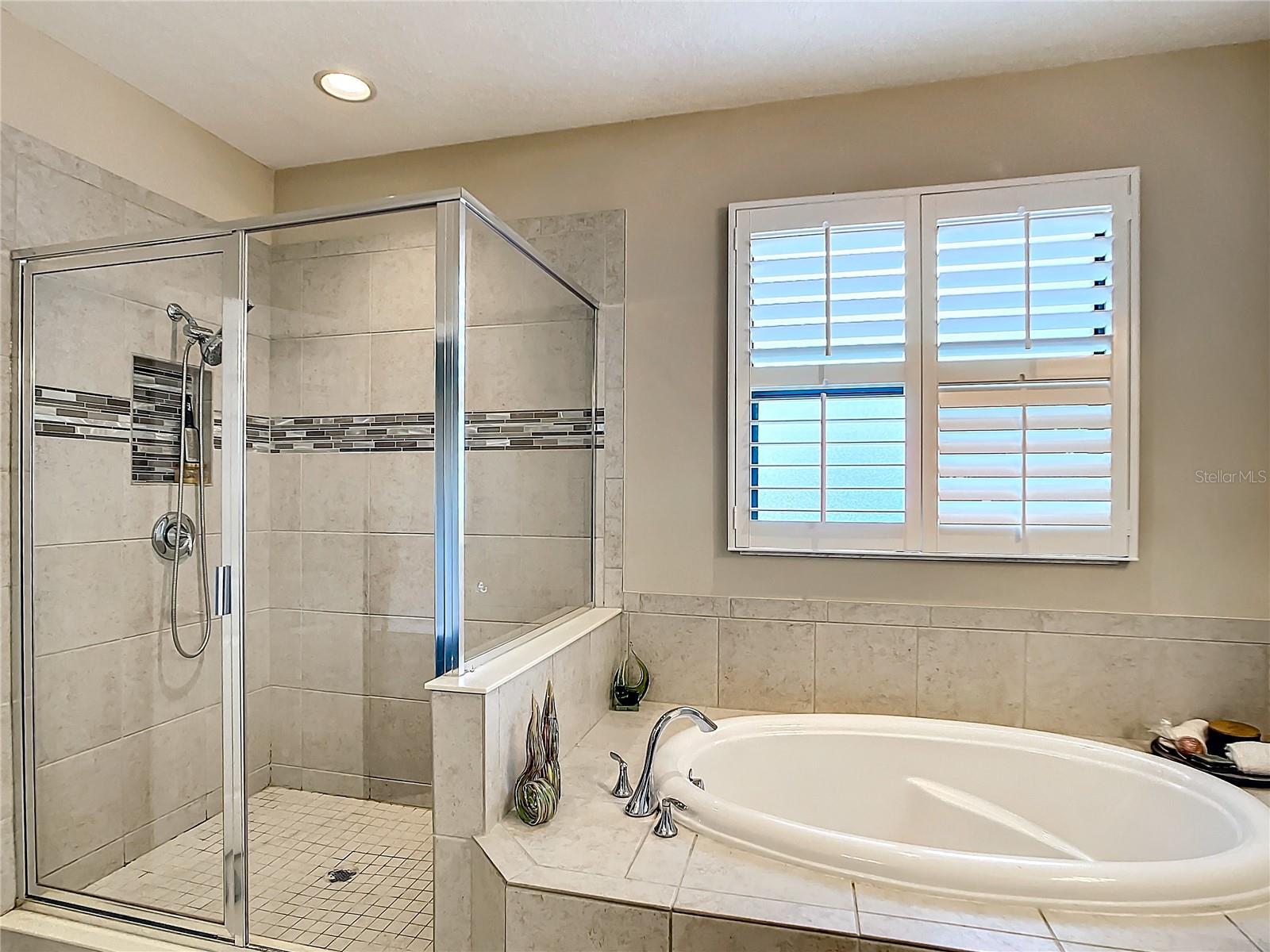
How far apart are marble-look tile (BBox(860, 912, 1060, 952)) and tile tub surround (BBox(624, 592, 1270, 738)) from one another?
3.59ft

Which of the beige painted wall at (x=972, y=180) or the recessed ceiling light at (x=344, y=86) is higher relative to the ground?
the recessed ceiling light at (x=344, y=86)

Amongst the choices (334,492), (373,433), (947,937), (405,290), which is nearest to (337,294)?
(405,290)

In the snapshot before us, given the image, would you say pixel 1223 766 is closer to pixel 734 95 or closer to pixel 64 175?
pixel 734 95

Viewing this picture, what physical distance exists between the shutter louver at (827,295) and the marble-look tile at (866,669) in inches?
33.1

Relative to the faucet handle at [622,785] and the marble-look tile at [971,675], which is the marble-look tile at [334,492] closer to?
the faucet handle at [622,785]

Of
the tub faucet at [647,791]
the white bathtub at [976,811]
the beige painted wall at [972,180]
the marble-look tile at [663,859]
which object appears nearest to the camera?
the white bathtub at [976,811]

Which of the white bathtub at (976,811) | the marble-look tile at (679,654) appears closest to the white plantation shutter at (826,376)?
the marble-look tile at (679,654)

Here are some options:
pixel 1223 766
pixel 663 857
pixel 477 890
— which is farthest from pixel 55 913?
pixel 1223 766

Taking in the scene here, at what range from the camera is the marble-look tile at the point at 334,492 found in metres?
1.85

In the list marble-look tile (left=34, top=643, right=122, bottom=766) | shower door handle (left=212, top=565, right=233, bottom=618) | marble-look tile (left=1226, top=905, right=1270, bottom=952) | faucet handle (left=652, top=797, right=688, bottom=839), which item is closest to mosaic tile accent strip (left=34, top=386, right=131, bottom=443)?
shower door handle (left=212, top=565, right=233, bottom=618)

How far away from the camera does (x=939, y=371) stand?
2311 millimetres

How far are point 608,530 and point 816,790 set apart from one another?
103 cm

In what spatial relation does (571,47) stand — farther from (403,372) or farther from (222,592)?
(222,592)

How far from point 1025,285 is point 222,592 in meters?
2.32
